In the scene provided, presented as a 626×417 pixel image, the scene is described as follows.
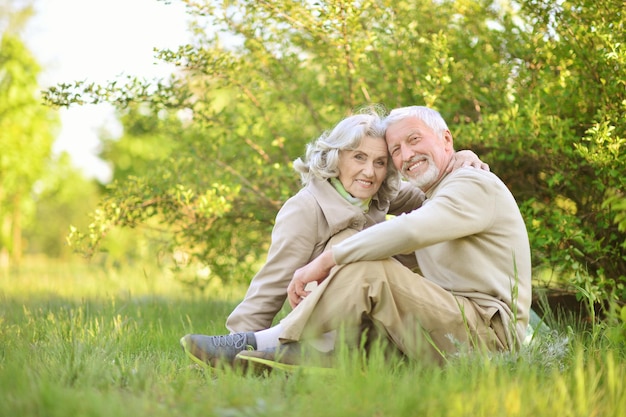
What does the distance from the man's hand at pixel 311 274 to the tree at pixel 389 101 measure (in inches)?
69.4

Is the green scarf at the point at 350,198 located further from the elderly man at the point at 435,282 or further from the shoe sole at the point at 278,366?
the shoe sole at the point at 278,366

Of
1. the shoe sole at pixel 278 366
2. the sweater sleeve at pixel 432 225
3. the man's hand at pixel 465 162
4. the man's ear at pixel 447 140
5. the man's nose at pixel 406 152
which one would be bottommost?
the shoe sole at pixel 278 366

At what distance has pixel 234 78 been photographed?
567 centimetres

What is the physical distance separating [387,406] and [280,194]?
3337 mm

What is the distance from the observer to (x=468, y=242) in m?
3.25

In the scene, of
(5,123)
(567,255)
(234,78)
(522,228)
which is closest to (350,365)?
(522,228)

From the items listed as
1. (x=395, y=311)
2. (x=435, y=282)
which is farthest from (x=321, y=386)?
(x=435, y=282)

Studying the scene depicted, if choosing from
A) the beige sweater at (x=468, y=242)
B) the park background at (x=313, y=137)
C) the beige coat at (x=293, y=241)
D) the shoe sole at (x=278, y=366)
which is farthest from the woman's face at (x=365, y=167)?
the shoe sole at (x=278, y=366)

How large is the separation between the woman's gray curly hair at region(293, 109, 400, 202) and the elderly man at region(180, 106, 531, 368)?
613 mm

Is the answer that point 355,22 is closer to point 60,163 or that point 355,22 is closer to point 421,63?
point 421,63

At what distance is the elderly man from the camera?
9.92ft

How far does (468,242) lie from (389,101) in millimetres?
2547

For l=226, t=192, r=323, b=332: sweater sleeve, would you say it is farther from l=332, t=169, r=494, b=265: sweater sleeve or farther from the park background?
l=332, t=169, r=494, b=265: sweater sleeve

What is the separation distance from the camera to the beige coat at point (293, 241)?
12.5ft
